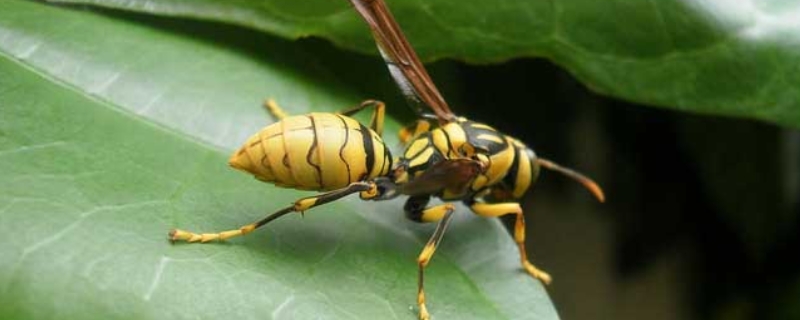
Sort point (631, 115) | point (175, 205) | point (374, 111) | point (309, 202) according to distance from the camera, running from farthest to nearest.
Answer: point (631, 115) < point (374, 111) < point (309, 202) < point (175, 205)

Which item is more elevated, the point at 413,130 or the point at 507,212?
the point at 413,130

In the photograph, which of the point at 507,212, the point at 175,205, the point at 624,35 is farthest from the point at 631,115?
the point at 175,205

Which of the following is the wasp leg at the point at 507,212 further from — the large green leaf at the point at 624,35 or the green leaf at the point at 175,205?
the large green leaf at the point at 624,35

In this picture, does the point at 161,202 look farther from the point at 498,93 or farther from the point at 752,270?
the point at 752,270

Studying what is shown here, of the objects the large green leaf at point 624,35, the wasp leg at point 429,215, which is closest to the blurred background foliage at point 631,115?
the large green leaf at point 624,35

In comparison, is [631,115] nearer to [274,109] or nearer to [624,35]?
[624,35]
